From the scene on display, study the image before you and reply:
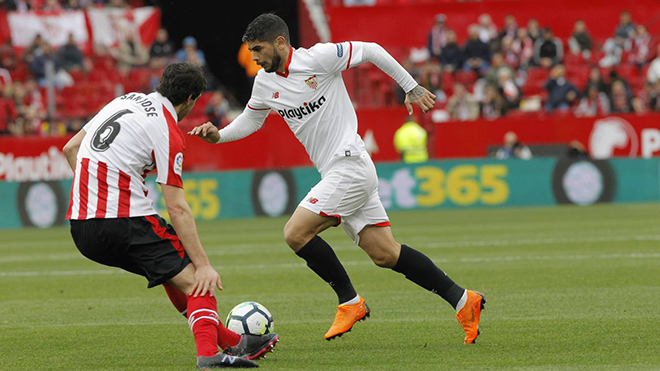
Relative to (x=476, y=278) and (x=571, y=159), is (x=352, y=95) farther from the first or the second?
(x=476, y=278)

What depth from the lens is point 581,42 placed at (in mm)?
24062

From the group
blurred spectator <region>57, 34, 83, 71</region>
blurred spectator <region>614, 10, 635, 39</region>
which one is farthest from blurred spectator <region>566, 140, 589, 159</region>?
blurred spectator <region>57, 34, 83, 71</region>

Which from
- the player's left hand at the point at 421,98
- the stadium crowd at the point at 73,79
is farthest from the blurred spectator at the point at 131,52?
the player's left hand at the point at 421,98

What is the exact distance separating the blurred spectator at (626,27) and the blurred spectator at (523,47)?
209 cm

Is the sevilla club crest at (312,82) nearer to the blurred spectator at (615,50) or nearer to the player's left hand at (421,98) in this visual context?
the player's left hand at (421,98)

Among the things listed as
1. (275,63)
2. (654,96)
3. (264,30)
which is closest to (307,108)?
(275,63)

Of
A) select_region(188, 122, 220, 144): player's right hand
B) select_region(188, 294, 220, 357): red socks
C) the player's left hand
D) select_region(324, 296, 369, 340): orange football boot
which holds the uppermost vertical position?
the player's left hand

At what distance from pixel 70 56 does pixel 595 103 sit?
40.3 ft

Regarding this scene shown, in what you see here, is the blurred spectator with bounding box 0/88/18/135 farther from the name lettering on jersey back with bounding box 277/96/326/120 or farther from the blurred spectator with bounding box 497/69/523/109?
the name lettering on jersey back with bounding box 277/96/326/120

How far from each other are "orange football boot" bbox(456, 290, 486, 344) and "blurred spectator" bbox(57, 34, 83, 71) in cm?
1947

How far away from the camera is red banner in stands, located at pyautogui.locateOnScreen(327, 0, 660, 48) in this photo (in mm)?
25922

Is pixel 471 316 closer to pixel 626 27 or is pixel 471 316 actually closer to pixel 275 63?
pixel 275 63

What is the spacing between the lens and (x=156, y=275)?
18.4ft

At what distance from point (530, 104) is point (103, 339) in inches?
667
